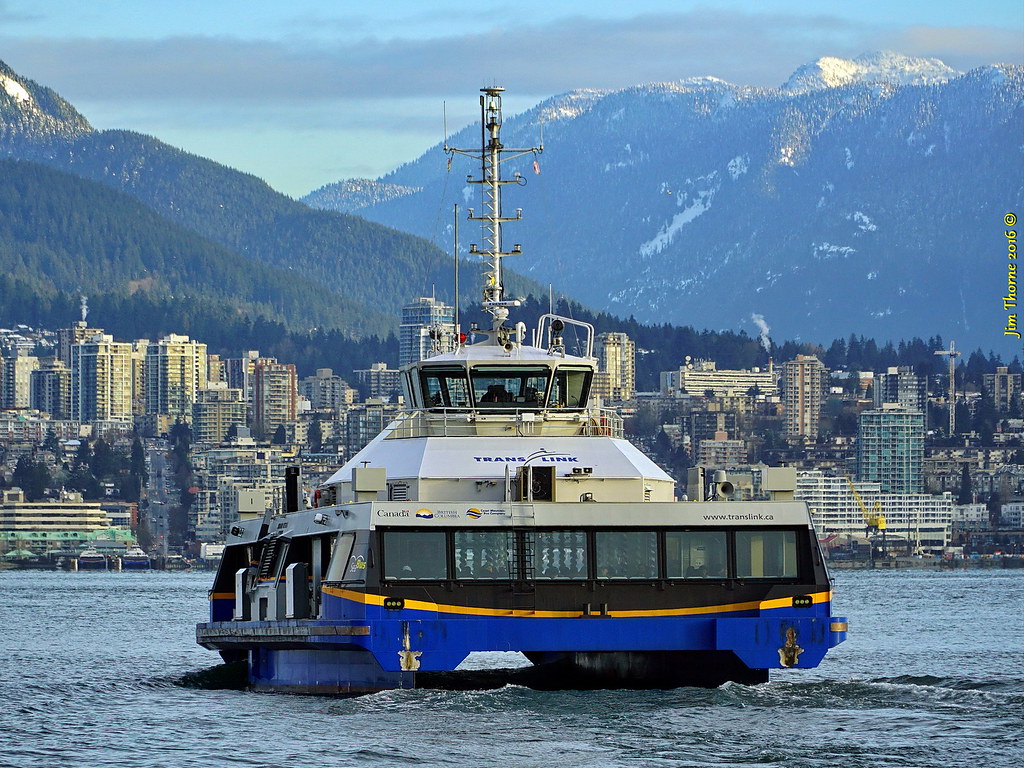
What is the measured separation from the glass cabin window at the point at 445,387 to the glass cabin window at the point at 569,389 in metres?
1.50

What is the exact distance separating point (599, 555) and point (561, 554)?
0.57m

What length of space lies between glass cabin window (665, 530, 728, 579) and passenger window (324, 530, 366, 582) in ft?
15.8

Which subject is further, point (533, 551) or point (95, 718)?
point (95, 718)

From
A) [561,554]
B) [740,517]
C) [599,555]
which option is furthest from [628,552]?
[740,517]

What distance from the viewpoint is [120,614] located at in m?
92.2

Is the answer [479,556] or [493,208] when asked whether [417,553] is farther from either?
[493,208]

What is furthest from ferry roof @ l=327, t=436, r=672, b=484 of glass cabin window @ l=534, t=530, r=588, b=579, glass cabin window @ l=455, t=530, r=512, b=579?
glass cabin window @ l=455, t=530, r=512, b=579

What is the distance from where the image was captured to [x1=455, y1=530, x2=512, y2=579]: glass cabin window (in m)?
33.7

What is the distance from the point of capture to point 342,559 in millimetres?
34625

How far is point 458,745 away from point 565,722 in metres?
2.24

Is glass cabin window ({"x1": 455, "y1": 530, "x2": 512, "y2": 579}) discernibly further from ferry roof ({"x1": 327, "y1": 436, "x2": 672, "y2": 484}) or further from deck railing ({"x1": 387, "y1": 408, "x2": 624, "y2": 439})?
deck railing ({"x1": 387, "y1": 408, "x2": 624, "y2": 439})

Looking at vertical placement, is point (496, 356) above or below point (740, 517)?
above

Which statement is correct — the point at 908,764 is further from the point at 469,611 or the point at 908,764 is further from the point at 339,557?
the point at 339,557

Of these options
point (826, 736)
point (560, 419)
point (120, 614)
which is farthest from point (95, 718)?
point (120, 614)
